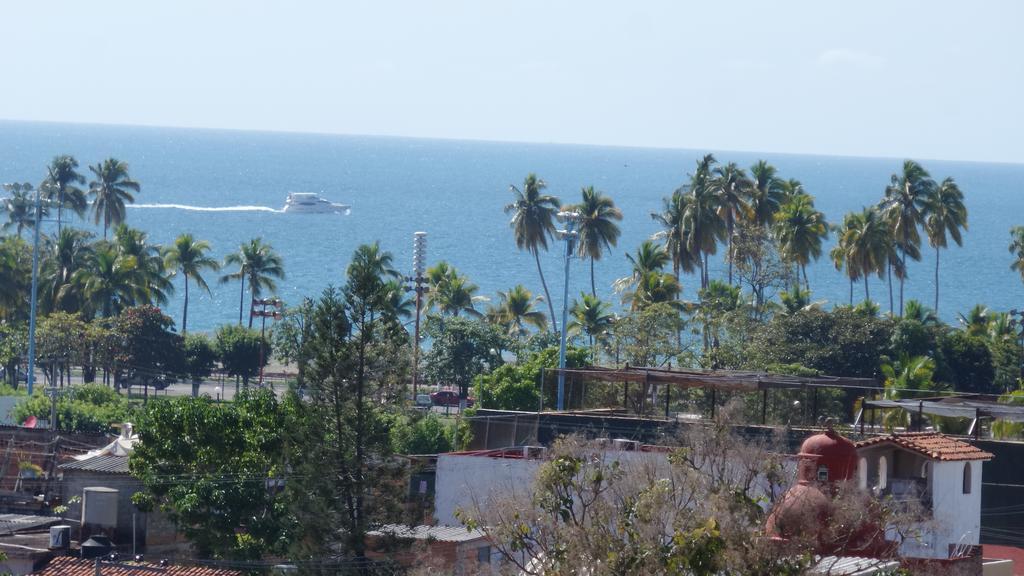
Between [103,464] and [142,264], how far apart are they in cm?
5349

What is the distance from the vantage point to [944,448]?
116 feet

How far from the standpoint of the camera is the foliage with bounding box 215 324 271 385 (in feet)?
320

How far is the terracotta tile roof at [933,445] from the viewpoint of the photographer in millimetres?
34188

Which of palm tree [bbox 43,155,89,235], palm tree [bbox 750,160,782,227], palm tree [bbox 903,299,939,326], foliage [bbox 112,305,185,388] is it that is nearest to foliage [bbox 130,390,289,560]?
foliage [bbox 112,305,185,388]

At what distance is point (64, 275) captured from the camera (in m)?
96.6

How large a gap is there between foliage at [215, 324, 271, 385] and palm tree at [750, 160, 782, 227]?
104ft

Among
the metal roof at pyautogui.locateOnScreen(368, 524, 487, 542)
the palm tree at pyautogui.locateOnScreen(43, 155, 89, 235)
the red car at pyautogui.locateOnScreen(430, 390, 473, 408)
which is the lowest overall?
the red car at pyautogui.locateOnScreen(430, 390, 473, 408)

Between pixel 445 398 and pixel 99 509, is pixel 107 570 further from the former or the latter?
pixel 445 398

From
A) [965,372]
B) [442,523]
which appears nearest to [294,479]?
[442,523]

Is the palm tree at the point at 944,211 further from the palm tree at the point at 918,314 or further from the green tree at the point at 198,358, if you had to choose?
the green tree at the point at 198,358

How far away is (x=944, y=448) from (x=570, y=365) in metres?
38.4

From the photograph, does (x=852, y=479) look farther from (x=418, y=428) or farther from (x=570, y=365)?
(x=570, y=365)

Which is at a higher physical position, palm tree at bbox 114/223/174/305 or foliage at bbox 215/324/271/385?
palm tree at bbox 114/223/174/305

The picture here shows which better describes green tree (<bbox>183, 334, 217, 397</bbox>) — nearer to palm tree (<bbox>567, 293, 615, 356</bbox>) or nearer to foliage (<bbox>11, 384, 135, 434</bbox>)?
foliage (<bbox>11, 384, 135, 434</bbox>)
